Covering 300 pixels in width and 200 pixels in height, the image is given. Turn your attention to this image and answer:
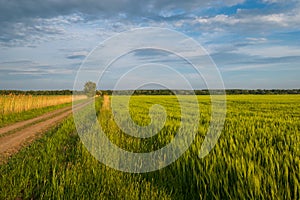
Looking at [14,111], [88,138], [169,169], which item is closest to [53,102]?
[14,111]

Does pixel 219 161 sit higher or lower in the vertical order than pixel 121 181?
higher

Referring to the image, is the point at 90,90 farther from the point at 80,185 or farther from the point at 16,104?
the point at 80,185

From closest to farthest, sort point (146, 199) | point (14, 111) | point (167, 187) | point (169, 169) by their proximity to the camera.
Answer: point (146, 199)
point (167, 187)
point (169, 169)
point (14, 111)

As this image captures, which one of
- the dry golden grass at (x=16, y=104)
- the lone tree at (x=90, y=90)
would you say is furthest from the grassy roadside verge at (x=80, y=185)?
the lone tree at (x=90, y=90)

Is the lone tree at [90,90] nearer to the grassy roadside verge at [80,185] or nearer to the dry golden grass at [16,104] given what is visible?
the dry golden grass at [16,104]

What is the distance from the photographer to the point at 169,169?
5289 mm

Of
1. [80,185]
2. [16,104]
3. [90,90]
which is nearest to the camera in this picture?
[80,185]

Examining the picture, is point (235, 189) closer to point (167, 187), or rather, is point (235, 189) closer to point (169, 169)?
point (167, 187)

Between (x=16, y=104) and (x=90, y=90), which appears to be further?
(x=90, y=90)

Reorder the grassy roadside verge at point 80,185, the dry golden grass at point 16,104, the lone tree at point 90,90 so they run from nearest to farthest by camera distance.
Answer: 1. the grassy roadside verge at point 80,185
2. the dry golden grass at point 16,104
3. the lone tree at point 90,90

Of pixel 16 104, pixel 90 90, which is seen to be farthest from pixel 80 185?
pixel 90 90

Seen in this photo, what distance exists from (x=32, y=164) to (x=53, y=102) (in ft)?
126

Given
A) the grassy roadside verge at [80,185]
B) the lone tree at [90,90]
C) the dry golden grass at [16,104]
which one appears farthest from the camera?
the lone tree at [90,90]

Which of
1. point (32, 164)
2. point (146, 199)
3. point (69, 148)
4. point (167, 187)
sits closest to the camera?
point (146, 199)
